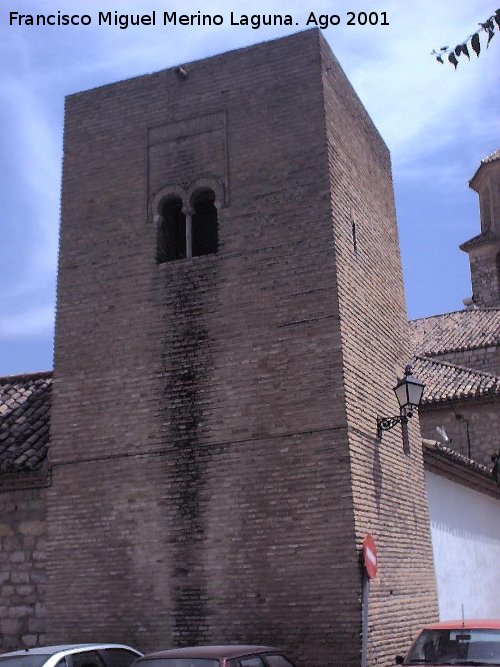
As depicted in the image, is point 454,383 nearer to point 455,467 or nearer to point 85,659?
point 455,467

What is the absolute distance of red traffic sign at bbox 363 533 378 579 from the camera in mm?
9062

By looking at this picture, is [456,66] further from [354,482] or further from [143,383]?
[143,383]

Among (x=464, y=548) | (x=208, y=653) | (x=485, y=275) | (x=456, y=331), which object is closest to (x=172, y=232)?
(x=208, y=653)

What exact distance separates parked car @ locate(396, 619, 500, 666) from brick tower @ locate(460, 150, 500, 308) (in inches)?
914

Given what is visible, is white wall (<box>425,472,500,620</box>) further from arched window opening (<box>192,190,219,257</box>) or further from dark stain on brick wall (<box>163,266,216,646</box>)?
arched window opening (<box>192,190,219,257</box>)

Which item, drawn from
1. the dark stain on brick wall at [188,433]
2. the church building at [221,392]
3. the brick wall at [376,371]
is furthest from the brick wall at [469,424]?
the dark stain on brick wall at [188,433]

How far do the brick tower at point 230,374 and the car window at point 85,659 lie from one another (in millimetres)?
1858

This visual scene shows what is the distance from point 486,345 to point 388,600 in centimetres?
1454

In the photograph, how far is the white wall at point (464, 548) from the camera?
1305 centimetres

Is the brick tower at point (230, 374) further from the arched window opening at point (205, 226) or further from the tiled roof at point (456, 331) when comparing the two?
the tiled roof at point (456, 331)

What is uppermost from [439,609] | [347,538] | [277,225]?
[277,225]

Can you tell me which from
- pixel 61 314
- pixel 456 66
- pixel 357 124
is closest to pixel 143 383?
pixel 61 314

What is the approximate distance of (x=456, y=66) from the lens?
16.0ft

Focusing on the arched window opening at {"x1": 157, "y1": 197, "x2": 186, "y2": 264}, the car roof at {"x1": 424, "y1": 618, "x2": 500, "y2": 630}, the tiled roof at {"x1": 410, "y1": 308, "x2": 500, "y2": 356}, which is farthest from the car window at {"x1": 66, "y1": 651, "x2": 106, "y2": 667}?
the tiled roof at {"x1": 410, "y1": 308, "x2": 500, "y2": 356}
